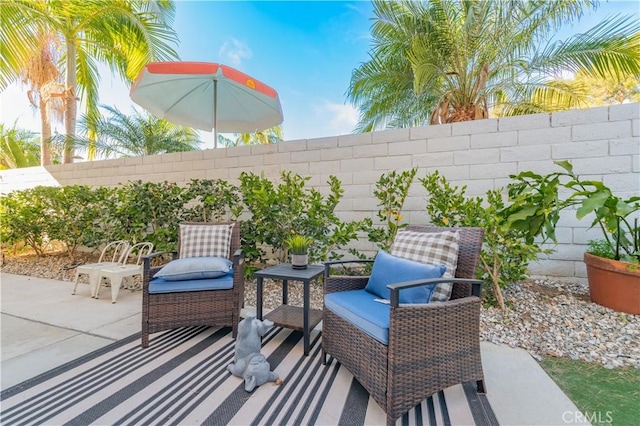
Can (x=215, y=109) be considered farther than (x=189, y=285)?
Yes

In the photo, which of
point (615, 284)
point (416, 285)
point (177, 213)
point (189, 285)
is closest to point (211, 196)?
point (177, 213)

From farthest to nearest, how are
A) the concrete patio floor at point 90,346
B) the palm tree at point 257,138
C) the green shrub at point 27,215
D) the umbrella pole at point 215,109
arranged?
the palm tree at point 257,138 < the green shrub at point 27,215 < the umbrella pole at point 215,109 < the concrete patio floor at point 90,346

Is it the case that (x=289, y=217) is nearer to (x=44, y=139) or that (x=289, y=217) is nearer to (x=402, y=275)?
(x=402, y=275)

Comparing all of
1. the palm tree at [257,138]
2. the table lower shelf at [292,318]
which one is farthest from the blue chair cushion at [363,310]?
the palm tree at [257,138]

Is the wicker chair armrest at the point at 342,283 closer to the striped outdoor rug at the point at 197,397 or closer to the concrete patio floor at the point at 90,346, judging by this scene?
the striped outdoor rug at the point at 197,397

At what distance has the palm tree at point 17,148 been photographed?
8.91 m

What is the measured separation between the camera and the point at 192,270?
243 centimetres

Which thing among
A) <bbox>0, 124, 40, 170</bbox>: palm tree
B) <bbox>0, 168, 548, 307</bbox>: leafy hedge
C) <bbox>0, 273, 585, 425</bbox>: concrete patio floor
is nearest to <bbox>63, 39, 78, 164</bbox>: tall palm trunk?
<bbox>0, 168, 548, 307</bbox>: leafy hedge

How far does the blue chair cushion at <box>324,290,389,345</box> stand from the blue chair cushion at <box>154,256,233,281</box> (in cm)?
102

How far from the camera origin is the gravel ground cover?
2.13m

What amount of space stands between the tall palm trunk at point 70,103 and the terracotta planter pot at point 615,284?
9.07 m

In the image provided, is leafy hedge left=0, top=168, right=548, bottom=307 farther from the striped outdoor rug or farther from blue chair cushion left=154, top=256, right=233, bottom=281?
the striped outdoor rug

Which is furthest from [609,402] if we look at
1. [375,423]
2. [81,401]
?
[81,401]

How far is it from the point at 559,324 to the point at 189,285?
123 inches
